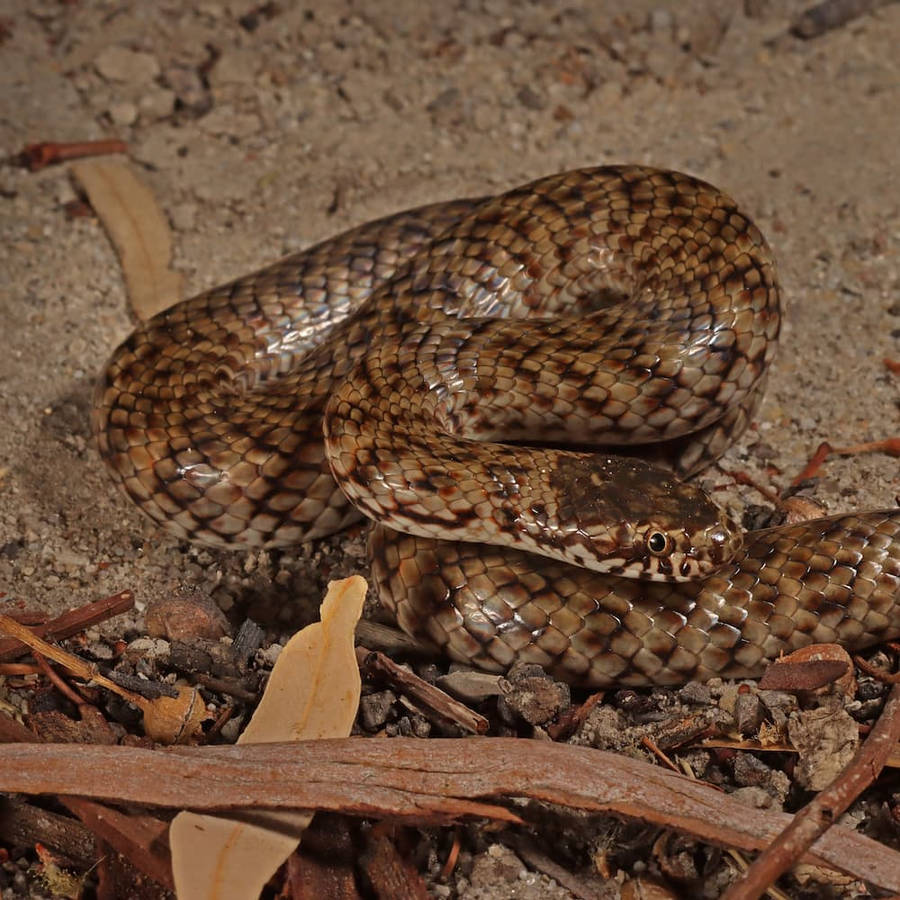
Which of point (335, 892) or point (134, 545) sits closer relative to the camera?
point (335, 892)

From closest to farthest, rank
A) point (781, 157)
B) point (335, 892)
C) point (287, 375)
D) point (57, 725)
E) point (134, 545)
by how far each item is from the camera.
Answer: point (335, 892) < point (57, 725) < point (134, 545) < point (287, 375) < point (781, 157)

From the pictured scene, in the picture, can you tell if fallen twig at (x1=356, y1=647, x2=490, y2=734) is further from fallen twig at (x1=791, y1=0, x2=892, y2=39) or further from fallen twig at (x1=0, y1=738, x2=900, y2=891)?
fallen twig at (x1=791, y1=0, x2=892, y2=39)

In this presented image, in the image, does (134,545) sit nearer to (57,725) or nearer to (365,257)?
(57,725)

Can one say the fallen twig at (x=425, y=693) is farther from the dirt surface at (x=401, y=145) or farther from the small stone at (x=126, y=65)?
the small stone at (x=126, y=65)

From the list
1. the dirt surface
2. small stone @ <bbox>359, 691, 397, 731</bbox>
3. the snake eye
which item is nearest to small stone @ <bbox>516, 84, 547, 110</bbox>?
the dirt surface

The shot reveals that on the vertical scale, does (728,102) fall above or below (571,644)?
A: above

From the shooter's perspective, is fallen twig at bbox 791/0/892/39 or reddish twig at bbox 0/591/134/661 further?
fallen twig at bbox 791/0/892/39

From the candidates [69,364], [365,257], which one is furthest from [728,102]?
[69,364]
